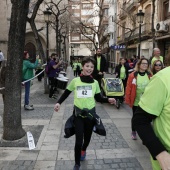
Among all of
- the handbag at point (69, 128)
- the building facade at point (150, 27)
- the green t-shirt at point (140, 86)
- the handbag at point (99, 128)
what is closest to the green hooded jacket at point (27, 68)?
the green t-shirt at point (140, 86)

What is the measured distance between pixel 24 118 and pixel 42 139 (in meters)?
1.88

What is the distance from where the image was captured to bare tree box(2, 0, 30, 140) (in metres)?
4.64

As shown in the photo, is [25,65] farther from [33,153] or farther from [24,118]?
[33,153]

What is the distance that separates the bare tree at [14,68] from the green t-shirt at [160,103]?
353 centimetres

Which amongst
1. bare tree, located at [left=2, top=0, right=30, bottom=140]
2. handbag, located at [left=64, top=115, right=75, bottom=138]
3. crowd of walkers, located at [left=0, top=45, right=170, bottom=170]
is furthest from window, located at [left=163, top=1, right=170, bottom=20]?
handbag, located at [left=64, top=115, right=75, bottom=138]

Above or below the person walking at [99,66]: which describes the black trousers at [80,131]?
below

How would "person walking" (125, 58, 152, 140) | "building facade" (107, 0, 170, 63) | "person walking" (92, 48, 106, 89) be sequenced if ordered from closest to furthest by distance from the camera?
"person walking" (125, 58, 152, 140)
"person walking" (92, 48, 106, 89)
"building facade" (107, 0, 170, 63)

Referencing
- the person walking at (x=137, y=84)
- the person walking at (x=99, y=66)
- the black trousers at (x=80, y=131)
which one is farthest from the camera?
the person walking at (x=99, y=66)

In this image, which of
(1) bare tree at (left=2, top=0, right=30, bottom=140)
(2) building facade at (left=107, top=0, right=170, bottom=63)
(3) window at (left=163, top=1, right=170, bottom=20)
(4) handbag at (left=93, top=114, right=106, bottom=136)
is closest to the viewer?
(4) handbag at (left=93, top=114, right=106, bottom=136)

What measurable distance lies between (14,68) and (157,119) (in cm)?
360

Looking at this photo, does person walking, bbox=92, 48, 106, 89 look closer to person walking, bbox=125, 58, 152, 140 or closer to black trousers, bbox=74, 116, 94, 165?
person walking, bbox=125, 58, 152, 140

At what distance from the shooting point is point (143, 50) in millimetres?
25297

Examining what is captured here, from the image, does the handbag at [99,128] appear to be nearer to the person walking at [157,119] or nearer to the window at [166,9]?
the person walking at [157,119]

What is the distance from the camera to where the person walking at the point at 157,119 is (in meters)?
1.54
